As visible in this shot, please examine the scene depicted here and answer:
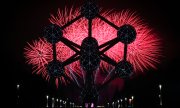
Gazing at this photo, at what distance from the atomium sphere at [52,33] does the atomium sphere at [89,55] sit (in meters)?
2.99

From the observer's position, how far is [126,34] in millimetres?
52750

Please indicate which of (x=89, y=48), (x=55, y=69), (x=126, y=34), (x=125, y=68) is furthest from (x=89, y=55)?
(x=126, y=34)

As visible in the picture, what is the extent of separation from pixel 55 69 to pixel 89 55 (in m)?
4.39

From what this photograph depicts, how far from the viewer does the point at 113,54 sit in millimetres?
54844

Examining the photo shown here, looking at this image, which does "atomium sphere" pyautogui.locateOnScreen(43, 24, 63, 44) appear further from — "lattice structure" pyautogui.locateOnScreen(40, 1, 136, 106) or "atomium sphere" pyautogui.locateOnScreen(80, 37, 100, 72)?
"atomium sphere" pyautogui.locateOnScreen(80, 37, 100, 72)

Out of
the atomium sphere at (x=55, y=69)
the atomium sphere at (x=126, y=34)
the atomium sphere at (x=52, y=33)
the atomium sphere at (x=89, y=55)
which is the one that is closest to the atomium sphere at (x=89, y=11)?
the atomium sphere at (x=89, y=55)

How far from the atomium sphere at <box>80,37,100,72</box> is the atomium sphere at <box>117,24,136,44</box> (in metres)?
3.00

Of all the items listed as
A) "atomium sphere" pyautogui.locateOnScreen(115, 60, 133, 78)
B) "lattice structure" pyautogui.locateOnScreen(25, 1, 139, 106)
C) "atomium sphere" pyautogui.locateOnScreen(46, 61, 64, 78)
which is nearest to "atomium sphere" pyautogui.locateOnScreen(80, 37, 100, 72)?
"lattice structure" pyautogui.locateOnScreen(25, 1, 139, 106)

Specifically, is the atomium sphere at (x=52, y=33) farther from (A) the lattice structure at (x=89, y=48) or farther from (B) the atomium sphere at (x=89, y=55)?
(B) the atomium sphere at (x=89, y=55)

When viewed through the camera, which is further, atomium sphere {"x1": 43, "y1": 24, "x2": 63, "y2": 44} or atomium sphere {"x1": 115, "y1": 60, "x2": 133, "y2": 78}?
atomium sphere {"x1": 115, "y1": 60, "x2": 133, "y2": 78}

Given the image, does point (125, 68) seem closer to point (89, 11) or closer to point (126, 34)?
point (126, 34)

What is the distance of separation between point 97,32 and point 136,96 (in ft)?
133

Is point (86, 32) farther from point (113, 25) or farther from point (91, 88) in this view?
point (91, 88)

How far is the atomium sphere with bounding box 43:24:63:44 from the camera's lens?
52344mm
